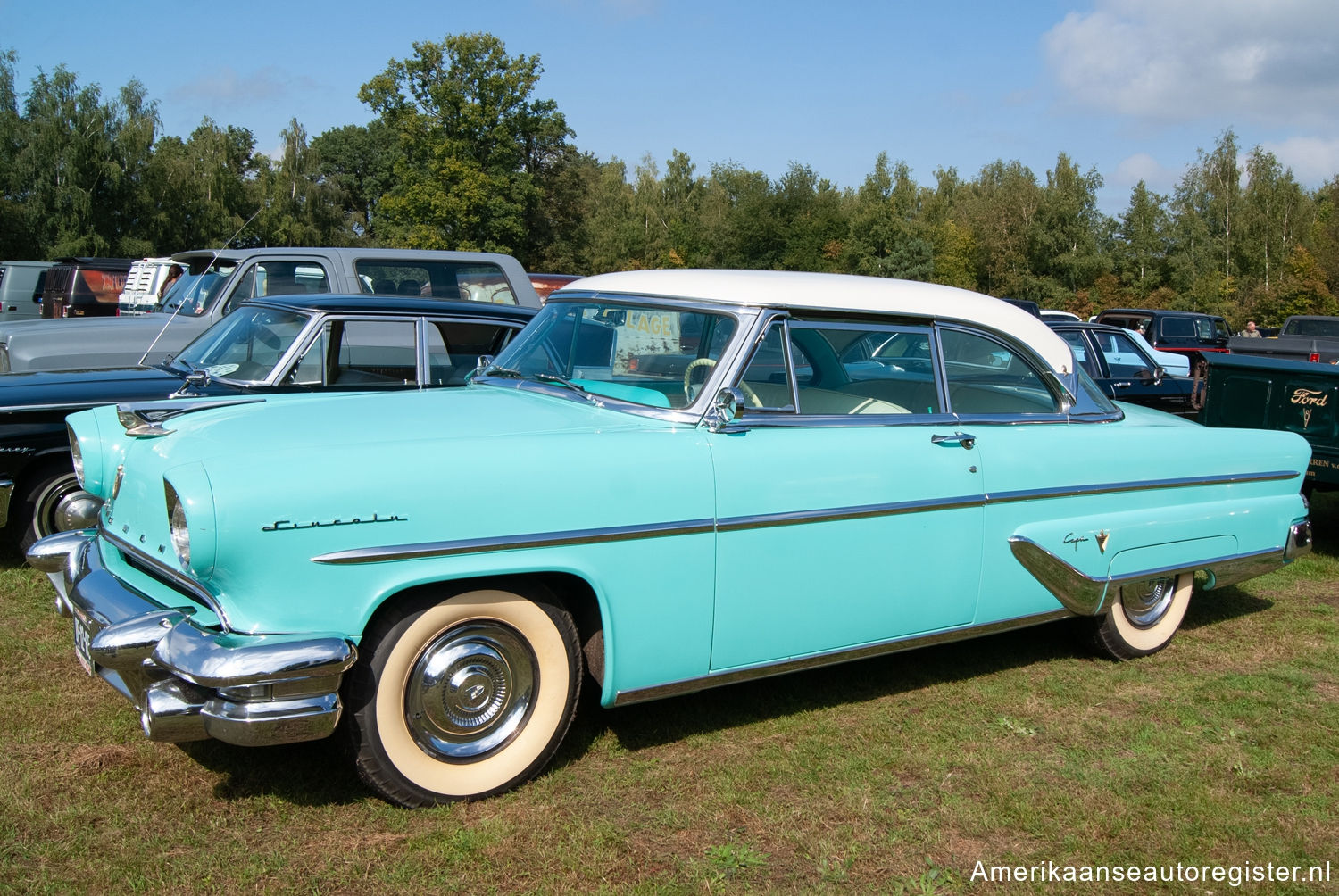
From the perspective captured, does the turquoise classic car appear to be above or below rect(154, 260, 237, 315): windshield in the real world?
below

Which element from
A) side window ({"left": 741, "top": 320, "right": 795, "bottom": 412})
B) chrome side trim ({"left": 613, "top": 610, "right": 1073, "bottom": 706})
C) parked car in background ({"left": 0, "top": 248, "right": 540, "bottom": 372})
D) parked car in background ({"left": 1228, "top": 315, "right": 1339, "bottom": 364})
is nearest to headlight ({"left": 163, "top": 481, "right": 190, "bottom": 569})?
chrome side trim ({"left": 613, "top": 610, "right": 1073, "bottom": 706})

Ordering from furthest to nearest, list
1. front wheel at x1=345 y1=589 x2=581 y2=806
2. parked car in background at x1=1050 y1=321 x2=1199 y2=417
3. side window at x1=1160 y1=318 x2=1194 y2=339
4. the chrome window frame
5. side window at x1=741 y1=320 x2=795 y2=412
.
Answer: side window at x1=1160 y1=318 x2=1194 y2=339, parked car in background at x1=1050 y1=321 x2=1199 y2=417, side window at x1=741 y1=320 x2=795 y2=412, the chrome window frame, front wheel at x1=345 y1=589 x2=581 y2=806

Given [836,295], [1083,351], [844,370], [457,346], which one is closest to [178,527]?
[836,295]

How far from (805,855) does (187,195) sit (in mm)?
46427

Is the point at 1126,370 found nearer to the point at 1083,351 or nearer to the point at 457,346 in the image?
the point at 1083,351

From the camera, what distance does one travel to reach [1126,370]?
43.7 feet

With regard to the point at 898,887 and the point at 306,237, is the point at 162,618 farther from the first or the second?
the point at 306,237

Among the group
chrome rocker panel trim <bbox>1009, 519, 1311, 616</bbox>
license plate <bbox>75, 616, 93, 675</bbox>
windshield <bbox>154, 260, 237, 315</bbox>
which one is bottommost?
license plate <bbox>75, 616, 93, 675</bbox>

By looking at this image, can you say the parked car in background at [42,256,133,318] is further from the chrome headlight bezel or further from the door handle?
the door handle

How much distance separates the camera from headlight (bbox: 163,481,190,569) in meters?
2.81

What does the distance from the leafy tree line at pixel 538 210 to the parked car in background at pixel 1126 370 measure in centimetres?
2699

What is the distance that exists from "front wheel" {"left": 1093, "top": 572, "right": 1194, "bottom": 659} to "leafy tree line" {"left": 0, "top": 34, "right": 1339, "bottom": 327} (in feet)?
120

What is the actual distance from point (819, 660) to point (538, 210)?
1999 inches

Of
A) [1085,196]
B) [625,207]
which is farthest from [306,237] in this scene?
[1085,196]
